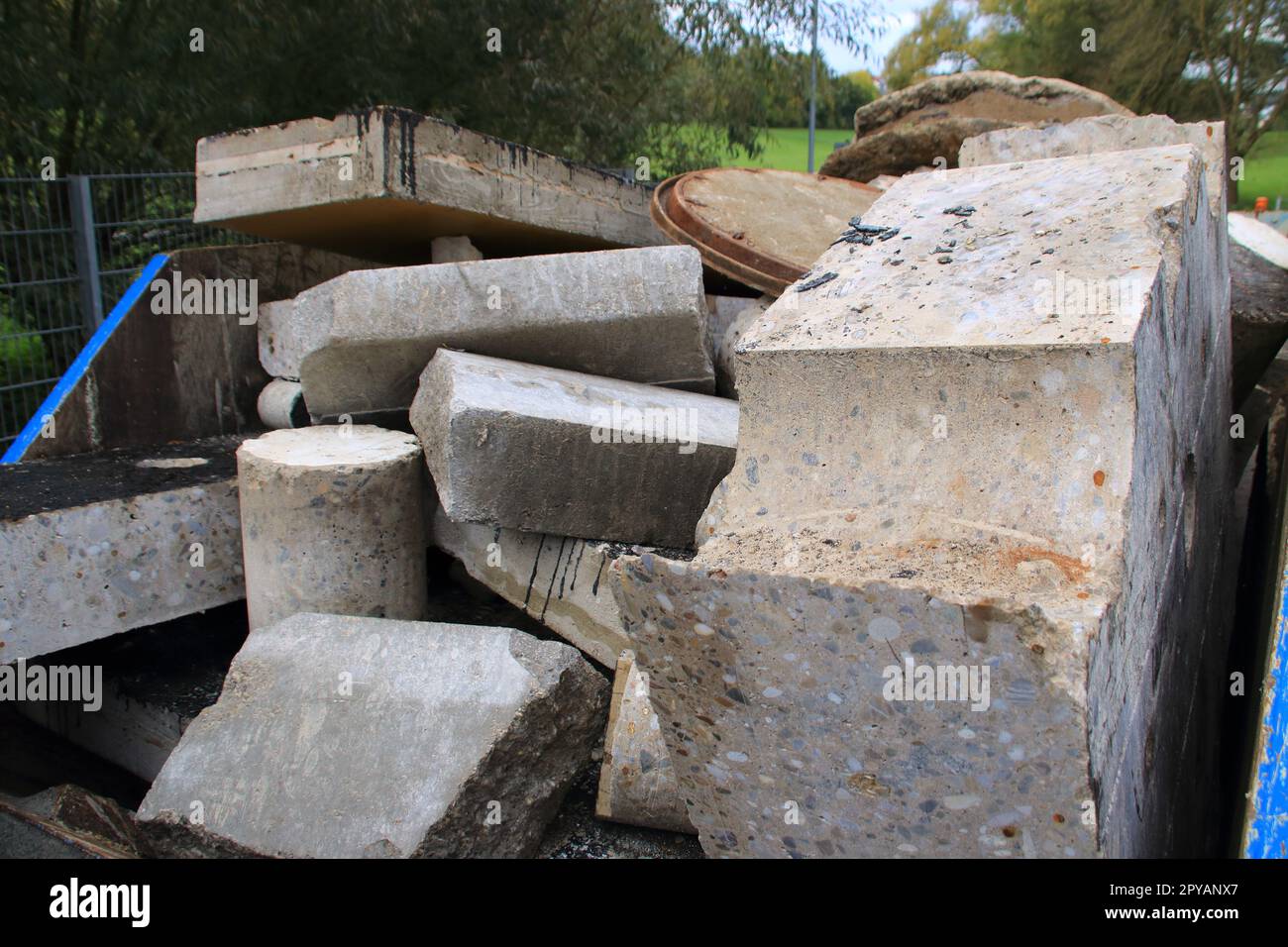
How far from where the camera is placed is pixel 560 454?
8.38ft

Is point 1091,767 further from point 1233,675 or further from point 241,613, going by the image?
point 241,613

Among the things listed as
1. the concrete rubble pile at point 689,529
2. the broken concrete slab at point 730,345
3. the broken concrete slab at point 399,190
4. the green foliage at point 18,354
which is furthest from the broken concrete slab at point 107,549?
the green foliage at point 18,354

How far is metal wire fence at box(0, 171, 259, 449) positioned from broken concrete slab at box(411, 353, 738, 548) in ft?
12.4

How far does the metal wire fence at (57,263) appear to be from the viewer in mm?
5363

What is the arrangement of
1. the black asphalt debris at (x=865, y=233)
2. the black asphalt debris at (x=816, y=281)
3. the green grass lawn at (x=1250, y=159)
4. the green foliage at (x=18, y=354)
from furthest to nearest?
1. the green grass lawn at (x=1250, y=159)
2. the green foliage at (x=18, y=354)
3. the black asphalt debris at (x=865, y=233)
4. the black asphalt debris at (x=816, y=281)

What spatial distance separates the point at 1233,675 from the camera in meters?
2.91

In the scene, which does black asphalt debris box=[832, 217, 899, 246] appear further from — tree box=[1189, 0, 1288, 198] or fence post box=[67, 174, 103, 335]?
tree box=[1189, 0, 1288, 198]

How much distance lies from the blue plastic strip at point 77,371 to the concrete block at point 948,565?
2.99 metres

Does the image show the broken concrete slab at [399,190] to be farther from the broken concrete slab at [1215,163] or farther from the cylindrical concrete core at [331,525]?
the broken concrete slab at [1215,163]

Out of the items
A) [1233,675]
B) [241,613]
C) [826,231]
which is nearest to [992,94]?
[826,231]

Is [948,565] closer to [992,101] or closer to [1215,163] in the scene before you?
[1215,163]

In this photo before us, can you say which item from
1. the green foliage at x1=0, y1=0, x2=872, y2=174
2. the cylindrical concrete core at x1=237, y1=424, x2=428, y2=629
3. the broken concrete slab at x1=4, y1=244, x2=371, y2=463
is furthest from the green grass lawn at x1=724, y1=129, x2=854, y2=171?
the cylindrical concrete core at x1=237, y1=424, x2=428, y2=629

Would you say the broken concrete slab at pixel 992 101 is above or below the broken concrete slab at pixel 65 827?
above
